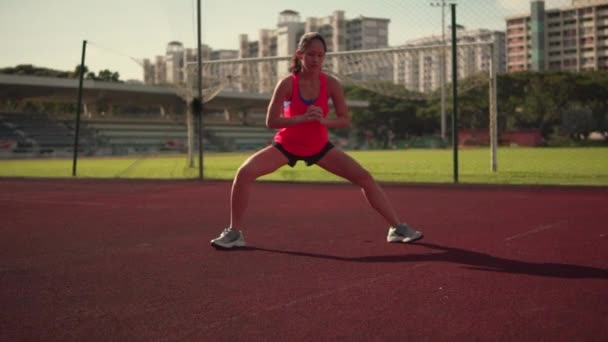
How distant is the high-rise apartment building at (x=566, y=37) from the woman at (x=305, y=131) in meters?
112

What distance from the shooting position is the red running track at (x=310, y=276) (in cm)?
303

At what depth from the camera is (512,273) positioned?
13.9 feet

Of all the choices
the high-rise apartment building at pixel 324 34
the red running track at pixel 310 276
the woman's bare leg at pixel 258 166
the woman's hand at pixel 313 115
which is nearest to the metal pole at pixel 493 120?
the red running track at pixel 310 276

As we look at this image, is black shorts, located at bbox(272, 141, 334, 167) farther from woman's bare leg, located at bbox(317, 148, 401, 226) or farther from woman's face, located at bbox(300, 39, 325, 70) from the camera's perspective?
woman's face, located at bbox(300, 39, 325, 70)

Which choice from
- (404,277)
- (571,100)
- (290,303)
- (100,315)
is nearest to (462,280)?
(404,277)

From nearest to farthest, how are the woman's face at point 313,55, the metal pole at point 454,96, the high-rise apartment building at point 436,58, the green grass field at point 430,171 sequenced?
the woman's face at point 313,55
the metal pole at point 454,96
the green grass field at point 430,171
the high-rise apartment building at point 436,58

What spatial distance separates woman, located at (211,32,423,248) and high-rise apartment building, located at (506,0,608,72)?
111966 mm

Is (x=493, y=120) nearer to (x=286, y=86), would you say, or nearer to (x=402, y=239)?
(x=402, y=239)

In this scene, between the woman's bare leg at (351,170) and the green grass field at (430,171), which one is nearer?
the woman's bare leg at (351,170)

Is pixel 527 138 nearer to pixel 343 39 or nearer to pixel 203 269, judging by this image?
pixel 203 269

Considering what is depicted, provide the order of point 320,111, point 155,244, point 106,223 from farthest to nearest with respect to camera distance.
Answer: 1. point 106,223
2. point 155,244
3. point 320,111

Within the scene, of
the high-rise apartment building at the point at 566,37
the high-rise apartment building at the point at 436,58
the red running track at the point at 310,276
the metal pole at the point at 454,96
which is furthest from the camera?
the high-rise apartment building at the point at 566,37

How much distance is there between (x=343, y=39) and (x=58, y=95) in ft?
305

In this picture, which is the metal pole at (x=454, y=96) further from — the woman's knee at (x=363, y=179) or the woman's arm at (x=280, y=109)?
the woman's arm at (x=280, y=109)
